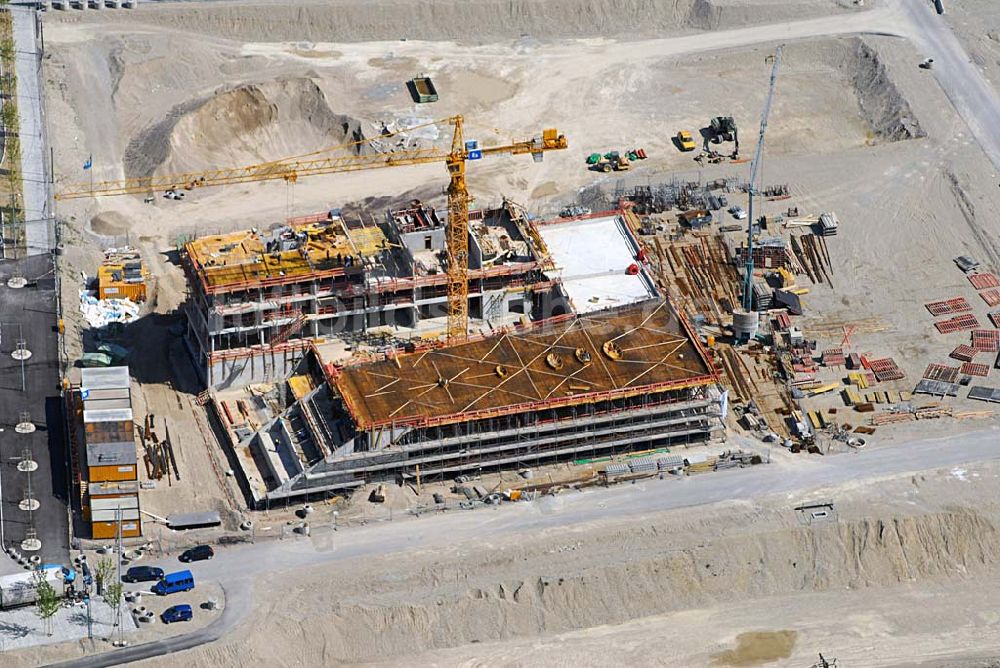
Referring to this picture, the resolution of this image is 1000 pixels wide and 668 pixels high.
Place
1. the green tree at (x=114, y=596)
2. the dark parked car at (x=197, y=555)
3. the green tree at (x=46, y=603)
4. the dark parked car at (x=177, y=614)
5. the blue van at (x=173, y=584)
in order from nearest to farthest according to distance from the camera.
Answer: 1. the green tree at (x=46, y=603)
2. the dark parked car at (x=177, y=614)
3. the green tree at (x=114, y=596)
4. the blue van at (x=173, y=584)
5. the dark parked car at (x=197, y=555)

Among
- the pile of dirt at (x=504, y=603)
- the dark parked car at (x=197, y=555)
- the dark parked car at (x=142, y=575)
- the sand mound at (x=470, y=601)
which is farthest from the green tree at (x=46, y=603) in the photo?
the pile of dirt at (x=504, y=603)

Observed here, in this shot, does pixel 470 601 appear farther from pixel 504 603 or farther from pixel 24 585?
pixel 24 585

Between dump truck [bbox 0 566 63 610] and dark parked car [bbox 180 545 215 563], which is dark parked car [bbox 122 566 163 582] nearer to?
dark parked car [bbox 180 545 215 563]

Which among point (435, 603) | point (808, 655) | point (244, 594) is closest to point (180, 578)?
point (244, 594)

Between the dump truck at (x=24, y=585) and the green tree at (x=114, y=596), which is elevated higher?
the dump truck at (x=24, y=585)

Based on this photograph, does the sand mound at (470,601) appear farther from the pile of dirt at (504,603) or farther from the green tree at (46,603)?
the green tree at (46,603)

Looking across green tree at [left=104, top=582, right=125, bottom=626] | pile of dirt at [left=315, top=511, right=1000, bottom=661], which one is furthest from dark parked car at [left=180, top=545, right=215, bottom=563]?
pile of dirt at [left=315, top=511, right=1000, bottom=661]

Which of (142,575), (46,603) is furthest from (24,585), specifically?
(142,575)

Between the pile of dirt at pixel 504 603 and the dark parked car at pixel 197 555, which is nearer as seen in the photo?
the pile of dirt at pixel 504 603
